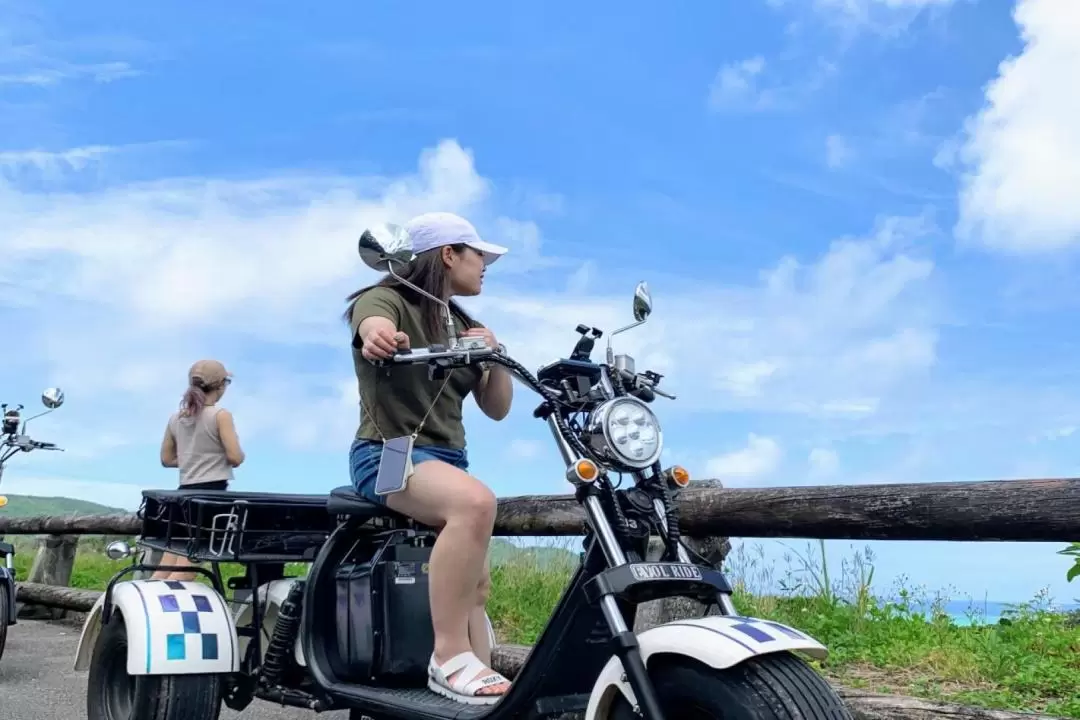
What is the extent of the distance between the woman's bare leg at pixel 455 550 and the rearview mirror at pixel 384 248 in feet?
2.15

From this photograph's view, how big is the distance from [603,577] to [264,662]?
1823mm

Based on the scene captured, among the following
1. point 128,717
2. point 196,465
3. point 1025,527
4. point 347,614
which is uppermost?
point 196,465

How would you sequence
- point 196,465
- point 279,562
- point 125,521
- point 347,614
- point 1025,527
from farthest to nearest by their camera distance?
point 125,521 < point 196,465 < point 279,562 < point 347,614 < point 1025,527

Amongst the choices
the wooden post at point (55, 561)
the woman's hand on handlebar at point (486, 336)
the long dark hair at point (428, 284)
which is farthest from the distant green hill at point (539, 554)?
the wooden post at point (55, 561)

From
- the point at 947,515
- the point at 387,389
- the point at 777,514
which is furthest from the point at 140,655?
the point at 947,515

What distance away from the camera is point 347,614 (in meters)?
3.64

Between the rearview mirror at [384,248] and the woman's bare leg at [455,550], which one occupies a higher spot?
the rearview mirror at [384,248]

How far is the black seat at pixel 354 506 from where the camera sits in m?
3.61

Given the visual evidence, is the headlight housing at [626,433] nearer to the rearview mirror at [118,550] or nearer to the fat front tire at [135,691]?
the fat front tire at [135,691]

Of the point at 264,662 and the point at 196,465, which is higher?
the point at 196,465

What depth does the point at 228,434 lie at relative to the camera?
6.46 m

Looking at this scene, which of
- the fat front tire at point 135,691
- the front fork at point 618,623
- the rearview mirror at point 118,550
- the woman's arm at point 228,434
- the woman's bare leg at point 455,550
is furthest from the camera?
the woman's arm at point 228,434

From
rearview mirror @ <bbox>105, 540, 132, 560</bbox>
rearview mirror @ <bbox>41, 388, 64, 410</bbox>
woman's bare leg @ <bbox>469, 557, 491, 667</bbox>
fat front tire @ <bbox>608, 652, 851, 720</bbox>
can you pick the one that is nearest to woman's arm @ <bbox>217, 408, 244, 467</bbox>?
rearview mirror @ <bbox>41, 388, 64, 410</bbox>

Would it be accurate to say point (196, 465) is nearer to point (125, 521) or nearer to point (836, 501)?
point (125, 521)
